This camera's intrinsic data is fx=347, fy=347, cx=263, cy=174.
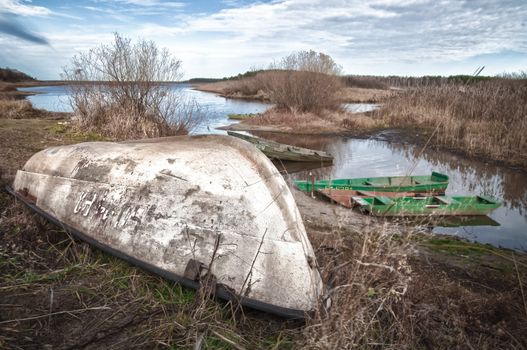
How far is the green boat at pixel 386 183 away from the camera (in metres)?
7.97

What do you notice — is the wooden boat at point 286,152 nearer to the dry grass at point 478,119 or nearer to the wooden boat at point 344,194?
the wooden boat at point 344,194

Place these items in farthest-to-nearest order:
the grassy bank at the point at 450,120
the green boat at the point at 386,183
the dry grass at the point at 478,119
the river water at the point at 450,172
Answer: the grassy bank at the point at 450,120 → the dry grass at the point at 478,119 → the green boat at the point at 386,183 → the river water at the point at 450,172

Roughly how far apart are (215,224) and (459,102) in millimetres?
16283

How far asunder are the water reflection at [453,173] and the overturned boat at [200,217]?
3.24 m

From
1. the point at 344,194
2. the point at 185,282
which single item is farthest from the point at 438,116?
the point at 185,282

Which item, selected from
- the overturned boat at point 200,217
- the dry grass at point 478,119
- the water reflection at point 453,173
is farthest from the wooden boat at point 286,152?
the overturned boat at point 200,217

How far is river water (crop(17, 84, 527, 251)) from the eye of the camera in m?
6.89

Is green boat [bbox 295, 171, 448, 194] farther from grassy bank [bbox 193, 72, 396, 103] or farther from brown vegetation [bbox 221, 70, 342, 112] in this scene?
grassy bank [bbox 193, 72, 396, 103]

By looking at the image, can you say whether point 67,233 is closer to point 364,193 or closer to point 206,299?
point 206,299

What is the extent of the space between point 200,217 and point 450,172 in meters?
10.7

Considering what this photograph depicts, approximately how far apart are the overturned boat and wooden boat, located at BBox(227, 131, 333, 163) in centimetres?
842

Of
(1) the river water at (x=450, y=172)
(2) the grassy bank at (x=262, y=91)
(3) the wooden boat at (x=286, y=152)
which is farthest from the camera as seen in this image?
(2) the grassy bank at (x=262, y=91)

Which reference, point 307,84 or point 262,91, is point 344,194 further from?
point 262,91

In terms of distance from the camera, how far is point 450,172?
11047 mm
